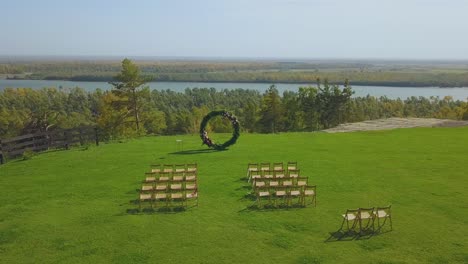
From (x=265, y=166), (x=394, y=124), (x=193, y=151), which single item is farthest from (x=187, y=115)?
(x=265, y=166)

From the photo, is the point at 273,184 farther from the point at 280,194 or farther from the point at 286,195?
the point at 280,194

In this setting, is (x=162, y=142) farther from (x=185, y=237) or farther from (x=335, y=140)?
(x=185, y=237)

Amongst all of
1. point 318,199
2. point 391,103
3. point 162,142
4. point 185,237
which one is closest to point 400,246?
point 318,199

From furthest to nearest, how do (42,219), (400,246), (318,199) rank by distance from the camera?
(318,199) < (42,219) < (400,246)

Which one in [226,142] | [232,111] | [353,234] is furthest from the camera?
[232,111]

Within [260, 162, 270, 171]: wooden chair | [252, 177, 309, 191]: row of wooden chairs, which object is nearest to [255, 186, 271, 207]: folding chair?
[252, 177, 309, 191]: row of wooden chairs

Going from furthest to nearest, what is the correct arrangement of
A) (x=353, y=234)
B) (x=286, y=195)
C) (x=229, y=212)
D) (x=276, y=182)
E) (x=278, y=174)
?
(x=278, y=174) → (x=276, y=182) → (x=286, y=195) → (x=229, y=212) → (x=353, y=234)
